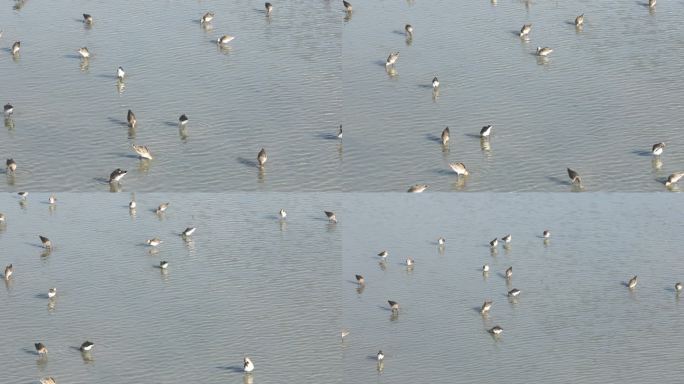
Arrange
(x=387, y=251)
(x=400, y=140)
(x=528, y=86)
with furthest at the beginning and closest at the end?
(x=528, y=86)
(x=400, y=140)
(x=387, y=251)

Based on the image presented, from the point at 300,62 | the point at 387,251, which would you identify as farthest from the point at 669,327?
the point at 300,62

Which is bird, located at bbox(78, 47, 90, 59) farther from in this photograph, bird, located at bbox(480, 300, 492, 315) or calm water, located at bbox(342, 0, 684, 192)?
bird, located at bbox(480, 300, 492, 315)

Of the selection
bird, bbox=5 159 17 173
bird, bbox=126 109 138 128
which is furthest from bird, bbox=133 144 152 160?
bird, bbox=5 159 17 173

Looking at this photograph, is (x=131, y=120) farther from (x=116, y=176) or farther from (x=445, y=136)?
(x=445, y=136)

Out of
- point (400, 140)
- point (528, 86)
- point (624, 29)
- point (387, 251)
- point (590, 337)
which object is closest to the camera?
point (590, 337)

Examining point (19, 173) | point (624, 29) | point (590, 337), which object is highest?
point (624, 29)

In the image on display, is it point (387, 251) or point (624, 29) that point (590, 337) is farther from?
point (624, 29)

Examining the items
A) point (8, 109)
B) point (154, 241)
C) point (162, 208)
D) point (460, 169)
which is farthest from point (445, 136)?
point (8, 109)
